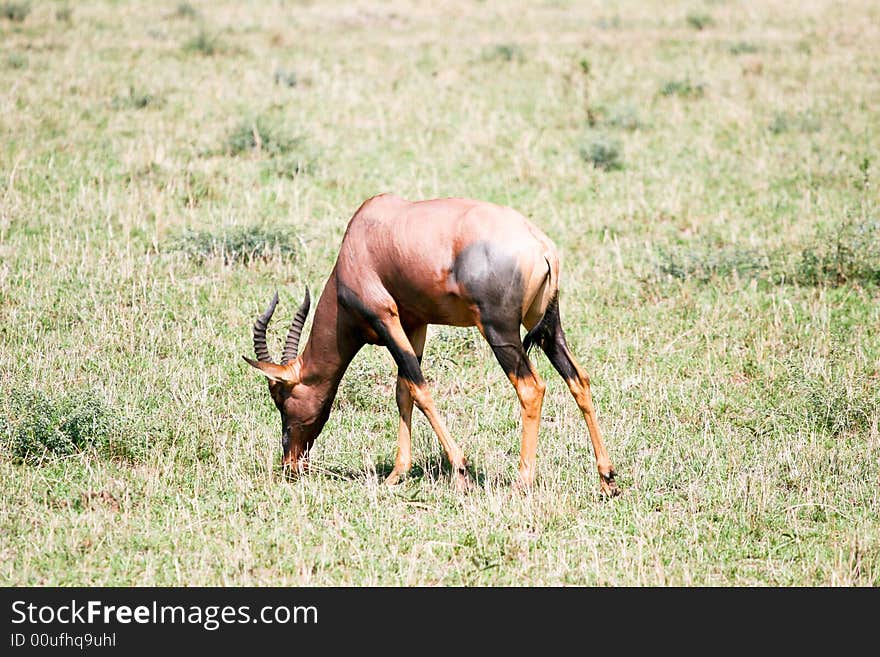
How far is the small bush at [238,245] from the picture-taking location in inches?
471

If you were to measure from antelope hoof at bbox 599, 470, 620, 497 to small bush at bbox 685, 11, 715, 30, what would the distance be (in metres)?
21.7

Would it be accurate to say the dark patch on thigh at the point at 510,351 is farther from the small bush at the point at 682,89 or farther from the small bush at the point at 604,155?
the small bush at the point at 682,89

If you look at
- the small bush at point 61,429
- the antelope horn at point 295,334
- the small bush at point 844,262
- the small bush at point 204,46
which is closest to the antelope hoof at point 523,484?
the antelope horn at point 295,334

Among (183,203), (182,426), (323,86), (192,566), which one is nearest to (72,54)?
(323,86)

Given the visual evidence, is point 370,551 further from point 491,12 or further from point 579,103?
point 491,12

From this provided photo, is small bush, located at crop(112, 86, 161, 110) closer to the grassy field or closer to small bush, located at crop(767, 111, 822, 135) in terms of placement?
the grassy field

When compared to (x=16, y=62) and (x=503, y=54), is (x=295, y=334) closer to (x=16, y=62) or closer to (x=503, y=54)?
(x=16, y=62)

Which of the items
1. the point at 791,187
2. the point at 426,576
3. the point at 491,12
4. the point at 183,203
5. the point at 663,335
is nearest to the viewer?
the point at 426,576

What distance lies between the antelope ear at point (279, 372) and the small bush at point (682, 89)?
13.1 m

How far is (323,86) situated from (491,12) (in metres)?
11.6

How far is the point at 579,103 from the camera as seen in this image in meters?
18.6

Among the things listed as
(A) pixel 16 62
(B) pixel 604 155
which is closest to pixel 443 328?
(B) pixel 604 155

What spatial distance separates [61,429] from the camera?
8062 millimetres

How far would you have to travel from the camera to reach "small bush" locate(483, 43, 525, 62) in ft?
72.1
